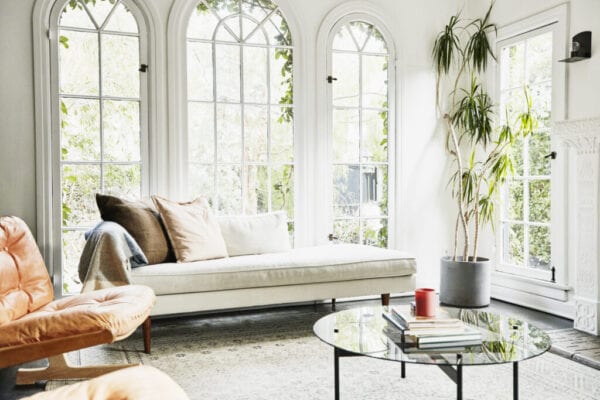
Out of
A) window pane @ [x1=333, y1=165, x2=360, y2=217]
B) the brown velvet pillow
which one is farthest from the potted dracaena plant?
the brown velvet pillow

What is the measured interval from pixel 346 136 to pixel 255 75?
0.90 metres

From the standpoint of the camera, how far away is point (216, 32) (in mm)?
4109

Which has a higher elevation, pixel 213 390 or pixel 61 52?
pixel 61 52

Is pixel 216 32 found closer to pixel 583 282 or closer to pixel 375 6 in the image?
pixel 375 6

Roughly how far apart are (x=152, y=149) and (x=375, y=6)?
2.20m

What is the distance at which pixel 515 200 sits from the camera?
172 inches

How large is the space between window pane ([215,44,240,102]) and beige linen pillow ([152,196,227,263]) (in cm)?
99

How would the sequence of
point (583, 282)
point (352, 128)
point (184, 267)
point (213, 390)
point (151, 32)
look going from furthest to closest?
point (352, 128), point (151, 32), point (583, 282), point (184, 267), point (213, 390)

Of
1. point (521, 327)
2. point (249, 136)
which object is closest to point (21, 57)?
point (249, 136)

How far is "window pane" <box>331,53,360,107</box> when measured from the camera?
4.46m

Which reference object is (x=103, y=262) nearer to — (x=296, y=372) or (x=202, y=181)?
(x=296, y=372)

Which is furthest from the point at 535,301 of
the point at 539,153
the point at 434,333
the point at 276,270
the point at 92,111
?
the point at 92,111

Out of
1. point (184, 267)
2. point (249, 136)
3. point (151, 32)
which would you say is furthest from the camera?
point (249, 136)

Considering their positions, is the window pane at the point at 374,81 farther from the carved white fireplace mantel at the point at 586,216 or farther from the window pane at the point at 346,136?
the carved white fireplace mantel at the point at 586,216
